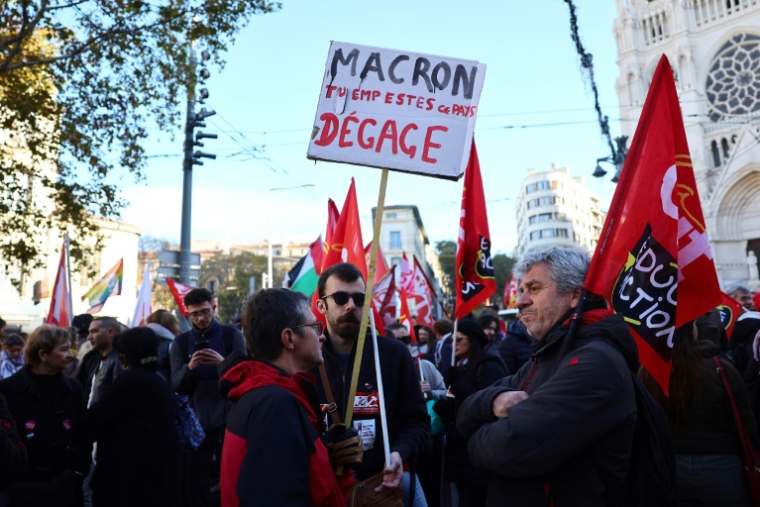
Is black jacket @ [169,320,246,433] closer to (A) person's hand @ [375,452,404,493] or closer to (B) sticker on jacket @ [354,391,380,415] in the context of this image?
(B) sticker on jacket @ [354,391,380,415]

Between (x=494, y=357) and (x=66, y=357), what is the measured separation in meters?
3.53

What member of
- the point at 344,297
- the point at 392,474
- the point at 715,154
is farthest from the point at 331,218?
the point at 715,154

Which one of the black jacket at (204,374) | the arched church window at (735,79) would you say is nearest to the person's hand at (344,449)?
the black jacket at (204,374)

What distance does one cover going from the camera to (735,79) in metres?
46.4

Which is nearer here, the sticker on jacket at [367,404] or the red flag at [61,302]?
the sticker on jacket at [367,404]

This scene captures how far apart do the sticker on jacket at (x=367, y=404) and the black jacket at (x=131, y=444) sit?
184cm

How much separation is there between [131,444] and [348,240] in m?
2.58

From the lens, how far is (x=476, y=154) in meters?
7.16

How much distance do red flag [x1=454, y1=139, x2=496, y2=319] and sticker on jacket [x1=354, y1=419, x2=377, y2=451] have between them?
9.85 feet

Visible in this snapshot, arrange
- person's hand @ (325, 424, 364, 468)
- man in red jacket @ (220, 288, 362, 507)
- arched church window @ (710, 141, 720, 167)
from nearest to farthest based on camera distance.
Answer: man in red jacket @ (220, 288, 362, 507) < person's hand @ (325, 424, 364, 468) < arched church window @ (710, 141, 720, 167)

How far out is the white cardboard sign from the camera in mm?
3486

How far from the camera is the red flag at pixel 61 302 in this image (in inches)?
388

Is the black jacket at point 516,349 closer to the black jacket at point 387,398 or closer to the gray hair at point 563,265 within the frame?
the black jacket at point 387,398

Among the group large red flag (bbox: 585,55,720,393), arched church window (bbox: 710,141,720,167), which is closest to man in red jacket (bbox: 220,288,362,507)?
large red flag (bbox: 585,55,720,393)
